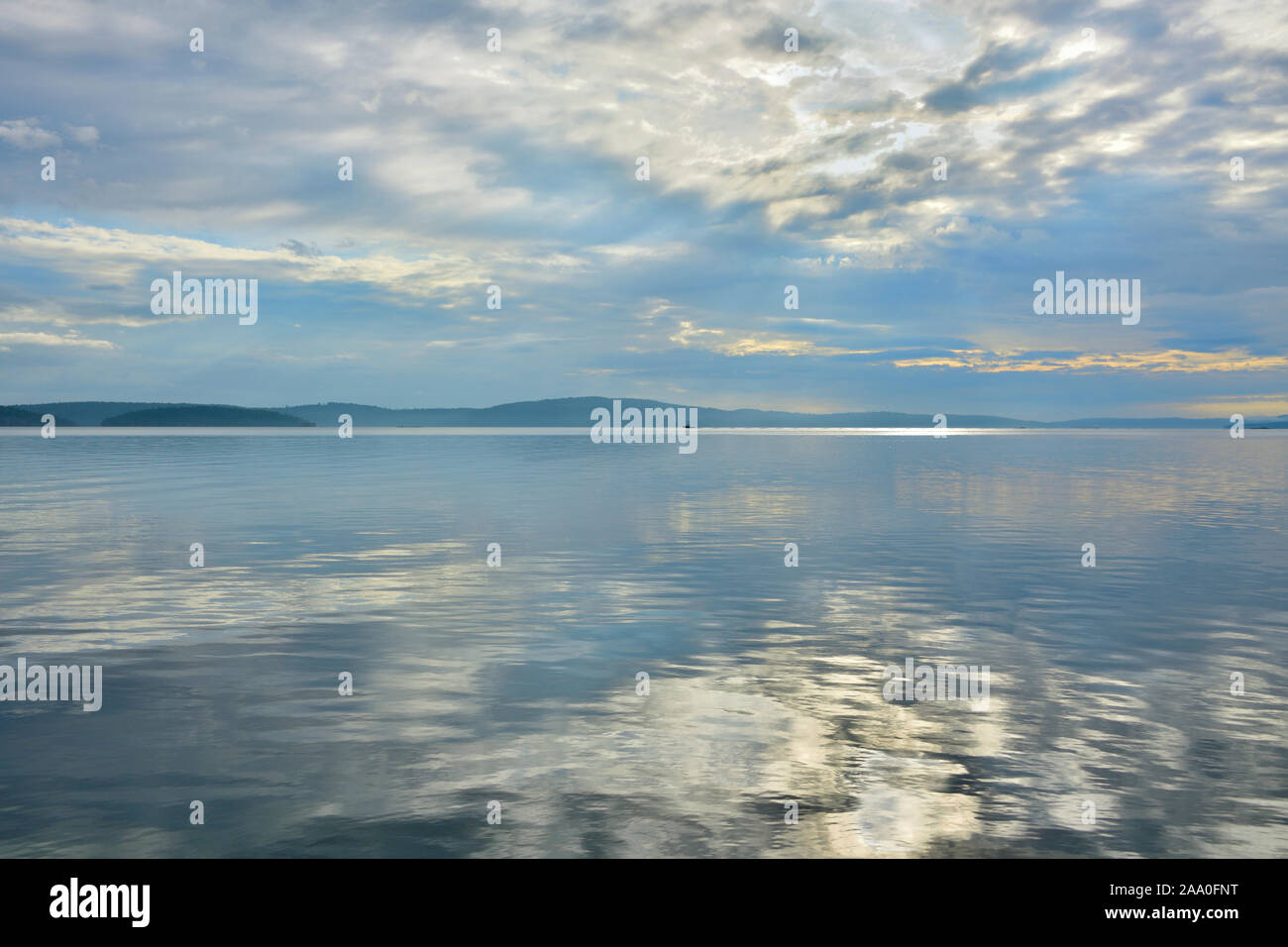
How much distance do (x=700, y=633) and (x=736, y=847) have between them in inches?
419

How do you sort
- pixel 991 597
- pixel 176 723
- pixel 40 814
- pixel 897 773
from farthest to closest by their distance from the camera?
pixel 991 597 → pixel 176 723 → pixel 897 773 → pixel 40 814

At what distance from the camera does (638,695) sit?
51.5ft

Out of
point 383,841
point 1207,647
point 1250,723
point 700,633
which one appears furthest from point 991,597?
point 383,841

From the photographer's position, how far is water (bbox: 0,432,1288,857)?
34.3 ft

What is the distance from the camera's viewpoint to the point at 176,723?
1414 cm

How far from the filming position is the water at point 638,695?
1046 cm

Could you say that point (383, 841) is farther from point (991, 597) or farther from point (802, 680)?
point (991, 597)

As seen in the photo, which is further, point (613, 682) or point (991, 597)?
point (991, 597)

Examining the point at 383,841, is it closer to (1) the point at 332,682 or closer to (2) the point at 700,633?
(1) the point at 332,682

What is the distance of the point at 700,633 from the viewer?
67.1ft

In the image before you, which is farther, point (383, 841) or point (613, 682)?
point (613, 682)
